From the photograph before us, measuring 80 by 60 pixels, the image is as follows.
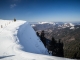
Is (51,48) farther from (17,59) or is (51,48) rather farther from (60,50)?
(17,59)

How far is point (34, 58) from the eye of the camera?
7.90m

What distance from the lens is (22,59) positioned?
7.73 metres

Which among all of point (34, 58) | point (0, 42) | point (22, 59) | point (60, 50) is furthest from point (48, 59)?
point (60, 50)

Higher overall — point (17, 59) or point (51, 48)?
point (17, 59)

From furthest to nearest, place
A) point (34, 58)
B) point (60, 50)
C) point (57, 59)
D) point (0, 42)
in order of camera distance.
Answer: point (60, 50), point (0, 42), point (34, 58), point (57, 59)

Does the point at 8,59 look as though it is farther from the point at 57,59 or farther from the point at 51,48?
the point at 51,48

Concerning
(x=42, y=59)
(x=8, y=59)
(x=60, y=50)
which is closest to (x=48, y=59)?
(x=42, y=59)

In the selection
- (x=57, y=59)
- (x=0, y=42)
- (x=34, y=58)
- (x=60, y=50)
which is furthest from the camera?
Answer: (x=60, y=50)

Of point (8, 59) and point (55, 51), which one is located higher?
point (8, 59)

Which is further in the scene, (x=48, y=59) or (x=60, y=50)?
(x=60, y=50)

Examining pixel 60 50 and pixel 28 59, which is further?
pixel 60 50

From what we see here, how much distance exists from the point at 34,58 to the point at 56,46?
49.8 meters

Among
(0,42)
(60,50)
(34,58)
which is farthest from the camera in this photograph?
(60,50)

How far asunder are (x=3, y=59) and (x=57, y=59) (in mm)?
4299
